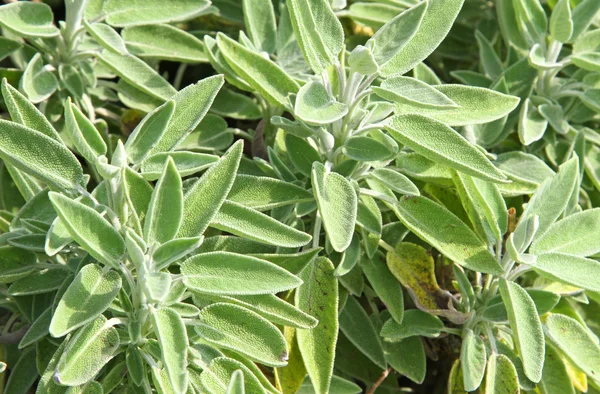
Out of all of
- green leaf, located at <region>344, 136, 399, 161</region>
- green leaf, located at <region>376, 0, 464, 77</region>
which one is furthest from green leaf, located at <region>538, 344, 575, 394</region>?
green leaf, located at <region>376, 0, 464, 77</region>

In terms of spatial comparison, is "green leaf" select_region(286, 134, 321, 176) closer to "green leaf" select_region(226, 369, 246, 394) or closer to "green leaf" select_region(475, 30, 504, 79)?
"green leaf" select_region(226, 369, 246, 394)

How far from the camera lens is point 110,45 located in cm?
164

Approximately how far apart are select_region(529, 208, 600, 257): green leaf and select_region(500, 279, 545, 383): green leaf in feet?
0.43

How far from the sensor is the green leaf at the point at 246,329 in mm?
1349

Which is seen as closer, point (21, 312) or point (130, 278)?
point (130, 278)

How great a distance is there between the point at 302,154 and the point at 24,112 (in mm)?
575

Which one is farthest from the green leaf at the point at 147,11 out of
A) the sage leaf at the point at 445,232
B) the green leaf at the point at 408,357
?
the green leaf at the point at 408,357

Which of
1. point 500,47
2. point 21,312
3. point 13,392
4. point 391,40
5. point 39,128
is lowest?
point 13,392

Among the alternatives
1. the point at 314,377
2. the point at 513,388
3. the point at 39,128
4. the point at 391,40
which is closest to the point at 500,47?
the point at 391,40

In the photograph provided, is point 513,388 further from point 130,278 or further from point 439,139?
point 130,278

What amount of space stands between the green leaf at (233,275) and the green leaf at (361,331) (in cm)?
43

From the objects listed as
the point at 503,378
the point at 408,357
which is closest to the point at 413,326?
the point at 408,357

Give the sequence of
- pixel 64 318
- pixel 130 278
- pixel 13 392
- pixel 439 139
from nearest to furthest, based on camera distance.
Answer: pixel 64 318, pixel 130 278, pixel 439 139, pixel 13 392

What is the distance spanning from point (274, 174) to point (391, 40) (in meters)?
0.42
